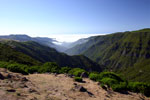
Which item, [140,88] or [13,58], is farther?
[13,58]

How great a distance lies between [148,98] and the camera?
22250mm

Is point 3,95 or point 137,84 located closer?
point 3,95

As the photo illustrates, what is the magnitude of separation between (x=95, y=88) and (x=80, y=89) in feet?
12.4

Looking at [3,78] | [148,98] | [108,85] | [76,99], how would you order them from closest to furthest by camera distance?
[76,99] → [3,78] → [148,98] → [108,85]

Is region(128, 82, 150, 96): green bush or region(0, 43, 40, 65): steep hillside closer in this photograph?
region(128, 82, 150, 96): green bush

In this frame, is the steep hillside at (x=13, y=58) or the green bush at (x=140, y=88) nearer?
the green bush at (x=140, y=88)

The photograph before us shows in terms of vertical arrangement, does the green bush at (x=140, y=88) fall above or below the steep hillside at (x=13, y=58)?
above

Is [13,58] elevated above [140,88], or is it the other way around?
[140,88]

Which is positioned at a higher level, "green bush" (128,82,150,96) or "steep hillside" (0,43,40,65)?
"green bush" (128,82,150,96)

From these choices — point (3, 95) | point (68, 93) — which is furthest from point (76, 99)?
point (3, 95)

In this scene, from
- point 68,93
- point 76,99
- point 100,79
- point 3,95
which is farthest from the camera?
point 100,79

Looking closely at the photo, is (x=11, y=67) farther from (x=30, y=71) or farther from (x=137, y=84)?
(x=137, y=84)

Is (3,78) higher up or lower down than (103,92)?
higher up

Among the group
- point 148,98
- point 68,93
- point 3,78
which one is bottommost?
point 148,98
